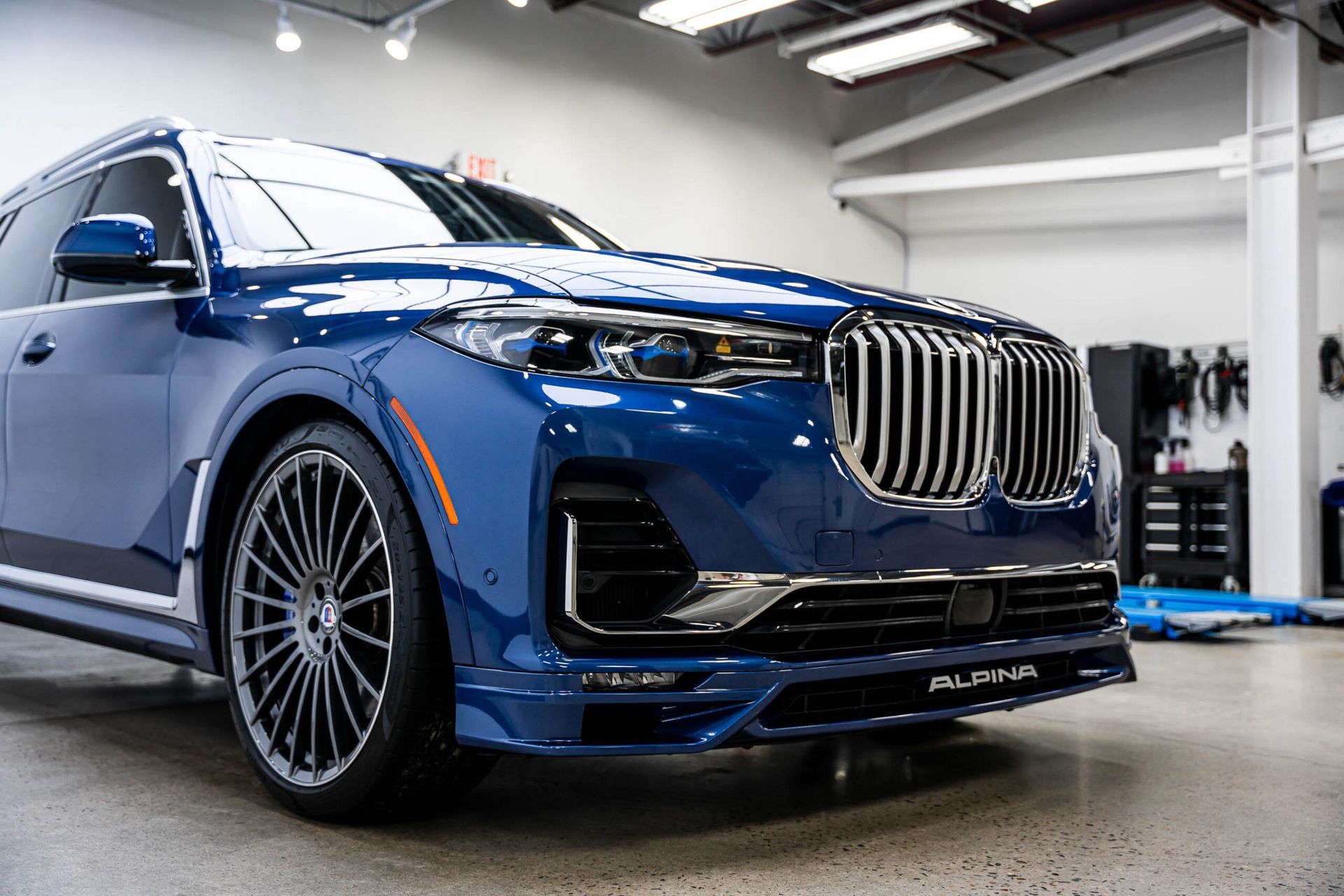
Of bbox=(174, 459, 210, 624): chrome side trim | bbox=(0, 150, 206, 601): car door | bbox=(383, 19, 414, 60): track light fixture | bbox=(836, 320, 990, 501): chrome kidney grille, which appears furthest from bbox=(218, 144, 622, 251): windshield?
bbox=(383, 19, 414, 60): track light fixture

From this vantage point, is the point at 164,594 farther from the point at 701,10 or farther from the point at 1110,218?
the point at 1110,218

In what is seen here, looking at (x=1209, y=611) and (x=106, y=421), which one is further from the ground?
(x=106, y=421)

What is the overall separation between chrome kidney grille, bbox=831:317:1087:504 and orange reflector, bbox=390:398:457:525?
2.32 feet

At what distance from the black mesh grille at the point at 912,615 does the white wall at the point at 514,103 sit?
22.1 feet

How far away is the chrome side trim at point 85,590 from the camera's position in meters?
2.90

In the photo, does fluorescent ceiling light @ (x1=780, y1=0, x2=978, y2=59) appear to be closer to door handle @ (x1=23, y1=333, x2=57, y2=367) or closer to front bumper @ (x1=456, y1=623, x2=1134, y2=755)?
door handle @ (x1=23, y1=333, x2=57, y2=367)

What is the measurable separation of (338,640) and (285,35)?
7647 mm

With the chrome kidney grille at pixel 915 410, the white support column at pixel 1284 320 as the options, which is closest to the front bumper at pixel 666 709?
the chrome kidney grille at pixel 915 410

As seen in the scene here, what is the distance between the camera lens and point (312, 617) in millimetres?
2461

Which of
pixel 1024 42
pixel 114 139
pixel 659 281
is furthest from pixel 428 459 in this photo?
pixel 1024 42

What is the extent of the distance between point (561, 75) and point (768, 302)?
10271 millimetres

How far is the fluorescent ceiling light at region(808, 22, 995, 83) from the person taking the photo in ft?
37.2

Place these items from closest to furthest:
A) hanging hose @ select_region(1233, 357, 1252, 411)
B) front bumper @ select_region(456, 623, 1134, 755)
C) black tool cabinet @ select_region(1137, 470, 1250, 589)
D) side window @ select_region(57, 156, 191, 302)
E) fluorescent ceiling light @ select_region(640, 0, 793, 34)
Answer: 1. front bumper @ select_region(456, 623, 1134, 755)
2. side window @ select_region(57, 156, 191, 302)
3. black tool cabinet @ select_region(1137, 470, 1250, 589)
4. fluorescent ceiling light @ select_region(640, 0, 793, 34)
5. hanging hose @ select_region(1233, 357, 1252, 411)

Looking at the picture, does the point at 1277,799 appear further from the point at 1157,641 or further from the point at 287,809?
the point at 1157,641
